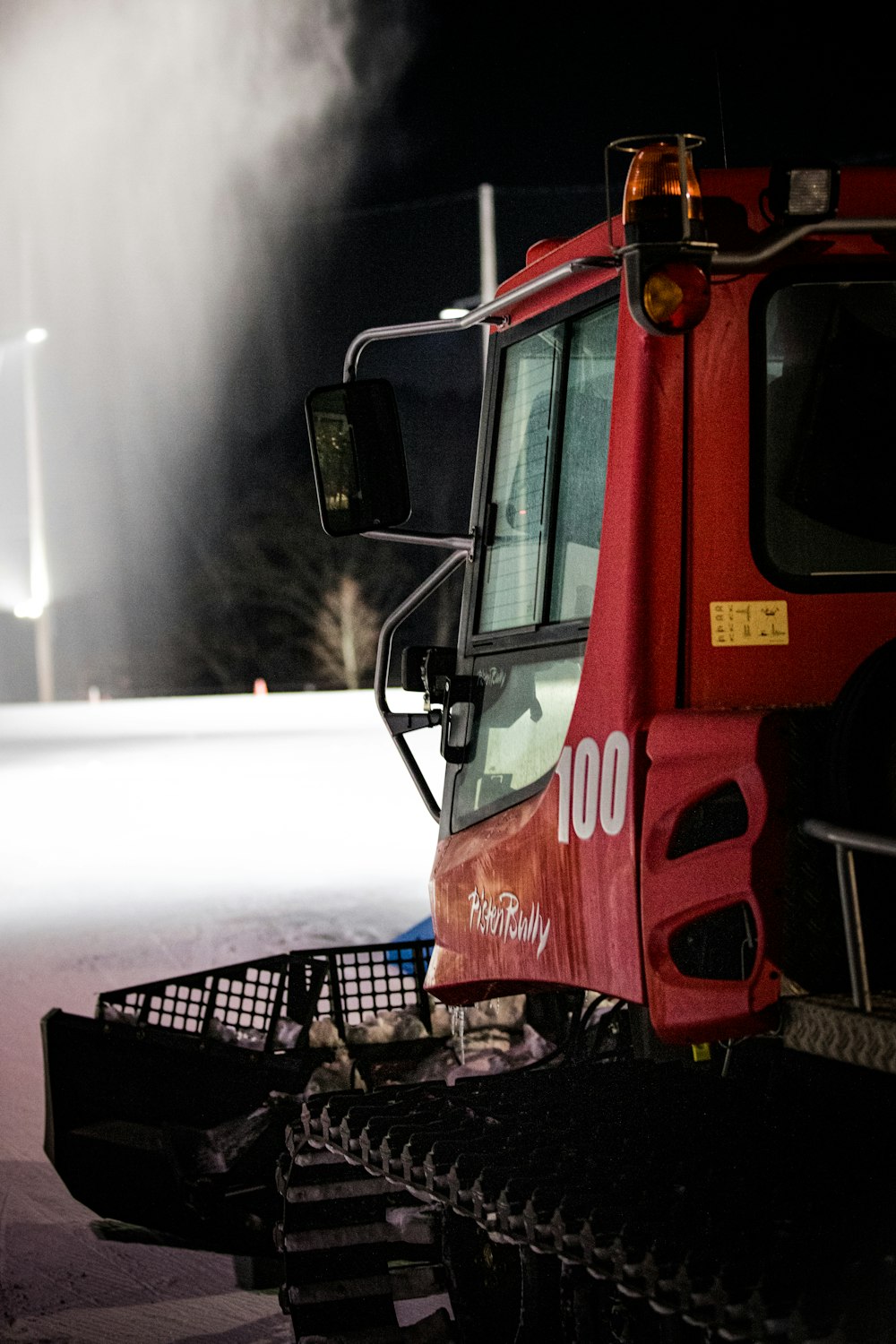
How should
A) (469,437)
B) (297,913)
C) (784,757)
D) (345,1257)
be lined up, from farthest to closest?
(469,437) < (297,913) < (345,1257) < (784,757)

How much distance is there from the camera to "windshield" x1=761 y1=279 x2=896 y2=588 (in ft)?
11.0

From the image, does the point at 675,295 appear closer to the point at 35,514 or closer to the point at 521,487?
the point at 521,487

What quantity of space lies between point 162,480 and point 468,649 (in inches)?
2061

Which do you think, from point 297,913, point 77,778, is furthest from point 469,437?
point 297,913

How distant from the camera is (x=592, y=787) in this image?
3.31 meters

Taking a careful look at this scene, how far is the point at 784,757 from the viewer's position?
9.41 feet

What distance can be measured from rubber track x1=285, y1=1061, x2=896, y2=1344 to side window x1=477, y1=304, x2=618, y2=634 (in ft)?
3.60

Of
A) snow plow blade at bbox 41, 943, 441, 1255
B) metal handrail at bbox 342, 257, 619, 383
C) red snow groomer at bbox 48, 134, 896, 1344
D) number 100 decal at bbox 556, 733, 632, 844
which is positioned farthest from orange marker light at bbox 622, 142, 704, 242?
snow plow blade at bbox 41, 943, 441, 1255

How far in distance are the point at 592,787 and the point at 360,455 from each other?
1116 mm

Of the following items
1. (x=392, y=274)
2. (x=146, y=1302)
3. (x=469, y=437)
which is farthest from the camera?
(x=469, y=437)

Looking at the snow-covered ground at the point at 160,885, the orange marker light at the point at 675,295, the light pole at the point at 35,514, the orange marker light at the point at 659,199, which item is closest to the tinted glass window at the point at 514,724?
the orange marker light at the point at 675,295

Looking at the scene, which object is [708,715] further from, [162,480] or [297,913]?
[162,480]

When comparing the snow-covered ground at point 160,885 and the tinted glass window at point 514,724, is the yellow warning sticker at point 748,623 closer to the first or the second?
the tinted glass window at point 514,724

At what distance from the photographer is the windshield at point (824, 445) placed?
11.0 feet
